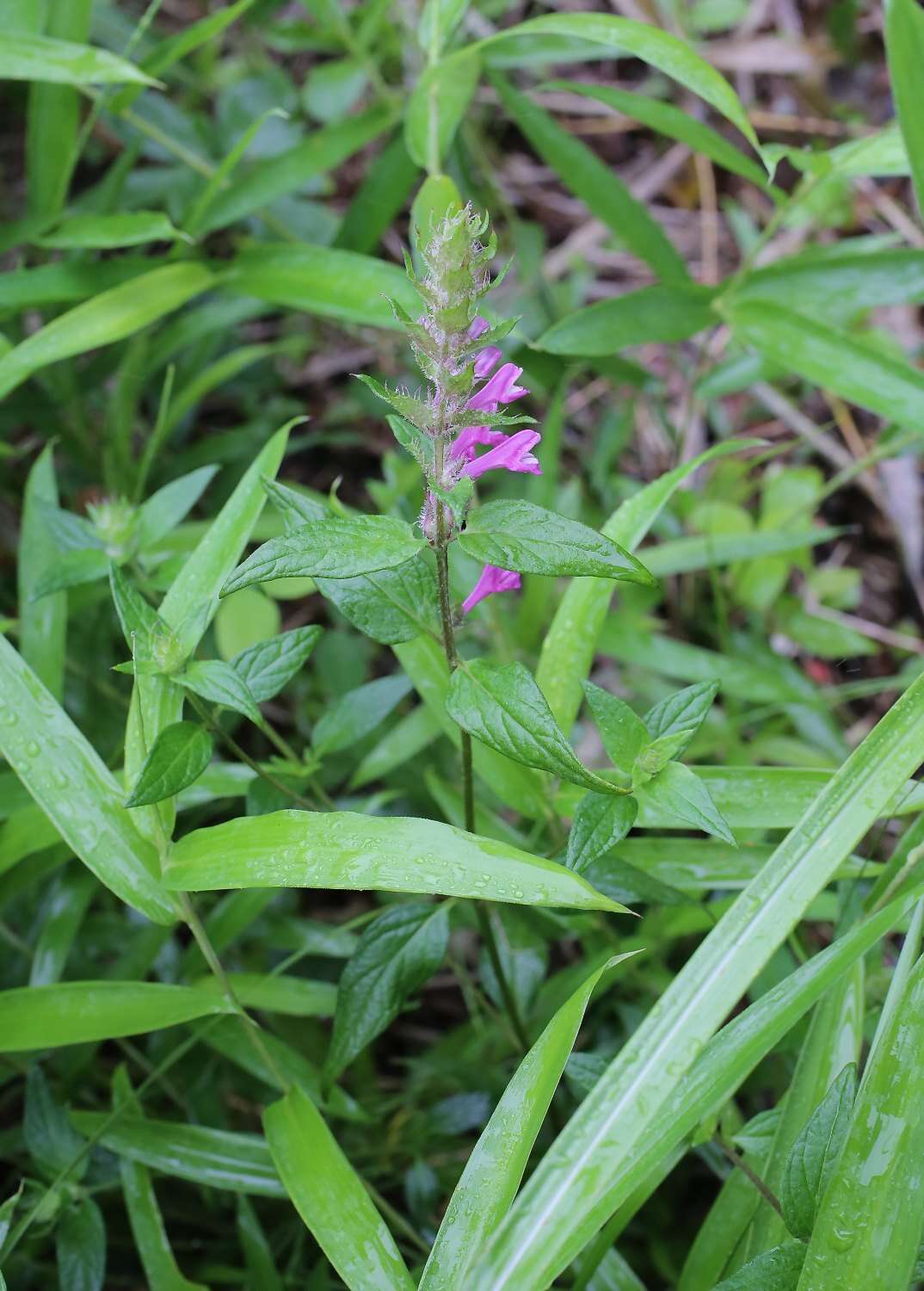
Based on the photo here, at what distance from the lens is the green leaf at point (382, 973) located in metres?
1.04

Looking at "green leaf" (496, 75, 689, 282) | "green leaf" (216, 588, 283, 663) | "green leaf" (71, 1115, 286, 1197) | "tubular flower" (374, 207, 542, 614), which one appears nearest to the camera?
"tubular flower" (374, 207, 542, 614)

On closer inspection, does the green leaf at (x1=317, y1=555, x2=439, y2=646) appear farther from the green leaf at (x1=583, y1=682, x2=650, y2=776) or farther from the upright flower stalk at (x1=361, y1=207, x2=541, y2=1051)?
the green leaf at (x1=583, y1=682, x2=650, y2=776)

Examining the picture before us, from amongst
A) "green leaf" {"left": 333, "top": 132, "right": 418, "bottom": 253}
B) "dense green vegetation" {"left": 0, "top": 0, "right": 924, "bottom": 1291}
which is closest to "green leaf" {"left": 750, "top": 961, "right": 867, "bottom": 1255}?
"dense green vegetation" {"left": 0, "top": 0, "right": 924, "bottom": 1291}

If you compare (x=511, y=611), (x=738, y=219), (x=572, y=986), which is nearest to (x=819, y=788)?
(x=572, y=986)

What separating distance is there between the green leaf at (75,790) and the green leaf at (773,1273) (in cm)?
60

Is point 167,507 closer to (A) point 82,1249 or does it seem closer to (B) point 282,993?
(B) point 282,993

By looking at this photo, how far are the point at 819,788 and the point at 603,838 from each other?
345mm

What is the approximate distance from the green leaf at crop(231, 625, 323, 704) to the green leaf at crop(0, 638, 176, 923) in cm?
18

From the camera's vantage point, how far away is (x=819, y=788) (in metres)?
1.10

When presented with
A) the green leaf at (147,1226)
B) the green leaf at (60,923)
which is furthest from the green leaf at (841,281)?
the green leaf at (147,1226)

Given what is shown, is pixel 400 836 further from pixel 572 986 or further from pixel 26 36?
pixel 26 36

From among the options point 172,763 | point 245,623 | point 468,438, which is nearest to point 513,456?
point 468,438

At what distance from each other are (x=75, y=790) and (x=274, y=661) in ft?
0.78

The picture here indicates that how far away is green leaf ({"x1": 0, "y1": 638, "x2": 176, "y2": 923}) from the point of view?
97 centimetres
